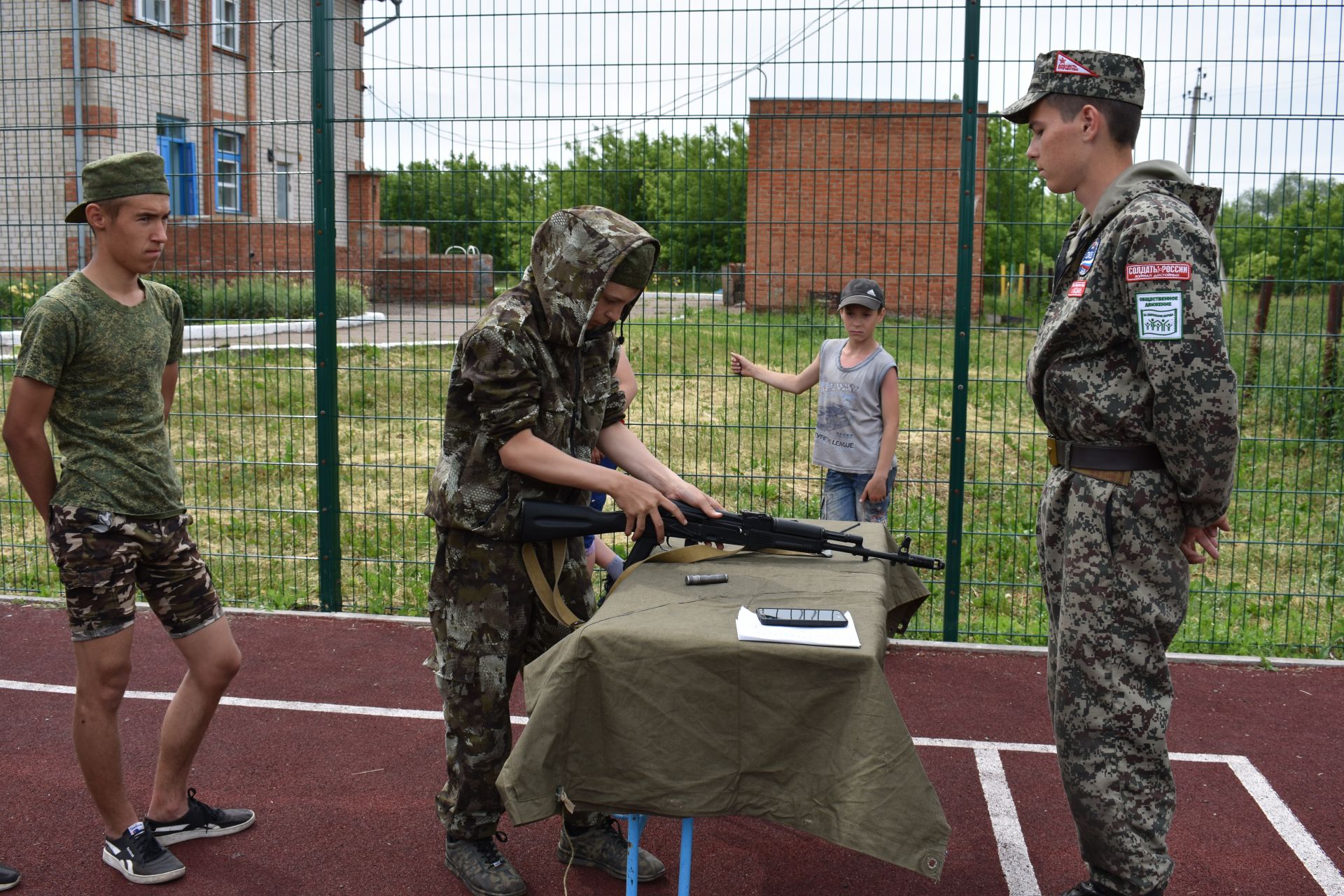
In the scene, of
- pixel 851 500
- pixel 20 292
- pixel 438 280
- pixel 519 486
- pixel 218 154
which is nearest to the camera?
pixel 519 486

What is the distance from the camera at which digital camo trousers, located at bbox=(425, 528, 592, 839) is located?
137 inches

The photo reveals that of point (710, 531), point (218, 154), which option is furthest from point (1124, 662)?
point (218, 154)

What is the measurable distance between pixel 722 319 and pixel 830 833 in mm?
3904

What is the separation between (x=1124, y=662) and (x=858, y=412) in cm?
282

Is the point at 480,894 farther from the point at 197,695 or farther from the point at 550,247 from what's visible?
the point at 550,247

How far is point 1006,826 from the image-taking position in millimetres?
4176

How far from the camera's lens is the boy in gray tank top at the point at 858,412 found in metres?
5.75

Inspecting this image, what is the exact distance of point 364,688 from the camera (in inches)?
218

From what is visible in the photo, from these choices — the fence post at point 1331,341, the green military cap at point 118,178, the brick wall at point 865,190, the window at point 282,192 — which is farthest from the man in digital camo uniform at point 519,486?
the fence post at point 1331,341

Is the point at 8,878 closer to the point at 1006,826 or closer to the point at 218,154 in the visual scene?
the point at 1006,826

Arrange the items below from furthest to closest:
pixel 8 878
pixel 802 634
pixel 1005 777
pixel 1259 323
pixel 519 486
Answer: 1. pixel 1259 323
2. pixel 1005 777
3. pixel 8 878
4. pixel 519 486
5. pixel 802 634

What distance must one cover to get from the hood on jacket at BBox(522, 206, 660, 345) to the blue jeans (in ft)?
9.56

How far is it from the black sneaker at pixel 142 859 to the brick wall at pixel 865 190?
3.95 meters

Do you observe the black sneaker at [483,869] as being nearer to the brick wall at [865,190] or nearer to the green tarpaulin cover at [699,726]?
the green tarpaulin cover at [699,726]
